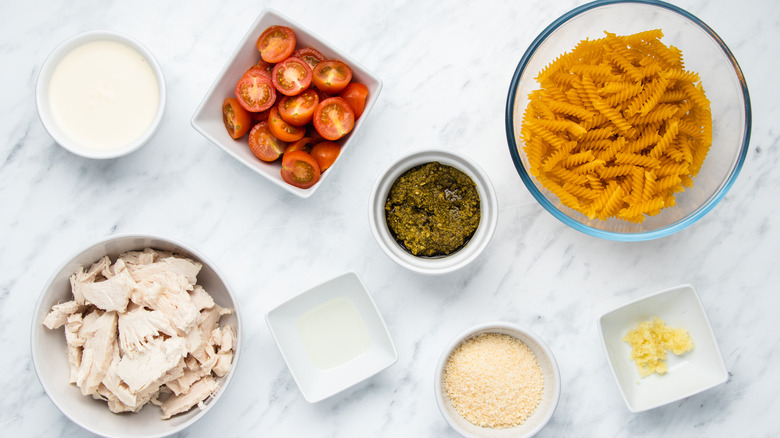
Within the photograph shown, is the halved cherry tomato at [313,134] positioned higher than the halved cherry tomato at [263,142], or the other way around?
the halved cherry tomato at [313,134]

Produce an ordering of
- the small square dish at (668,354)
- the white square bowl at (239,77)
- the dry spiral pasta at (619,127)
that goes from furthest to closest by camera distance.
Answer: the small square dish at (668,354) < the white square bowl at (239,77) < the dry spiral pasta at (619,127)

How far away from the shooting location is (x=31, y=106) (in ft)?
5.98

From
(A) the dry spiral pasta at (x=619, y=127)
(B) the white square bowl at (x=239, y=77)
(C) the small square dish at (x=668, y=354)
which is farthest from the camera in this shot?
→ (C) the small square dish at (x=668, y=354)

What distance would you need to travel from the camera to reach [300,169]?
1.68m

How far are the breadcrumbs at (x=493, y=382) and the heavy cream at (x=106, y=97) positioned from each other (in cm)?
118

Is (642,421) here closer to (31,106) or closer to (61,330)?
(61,330)

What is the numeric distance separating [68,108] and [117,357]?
2.41ft

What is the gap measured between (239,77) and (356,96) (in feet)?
1.18

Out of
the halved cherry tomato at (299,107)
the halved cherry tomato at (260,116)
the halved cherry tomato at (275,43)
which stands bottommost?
the halved cherry tomato at (260,116)

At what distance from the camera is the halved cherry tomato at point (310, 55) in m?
1.71

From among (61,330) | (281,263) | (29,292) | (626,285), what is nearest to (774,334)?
(626,285)

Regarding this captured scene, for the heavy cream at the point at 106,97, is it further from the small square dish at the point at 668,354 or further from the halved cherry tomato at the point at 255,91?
the small square dish at the point at 668,354

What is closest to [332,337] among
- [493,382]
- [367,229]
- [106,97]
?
[367,229]

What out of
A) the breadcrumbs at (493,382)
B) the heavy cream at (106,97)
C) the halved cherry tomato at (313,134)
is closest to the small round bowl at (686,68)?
the breadcrumbs at (493,382)
